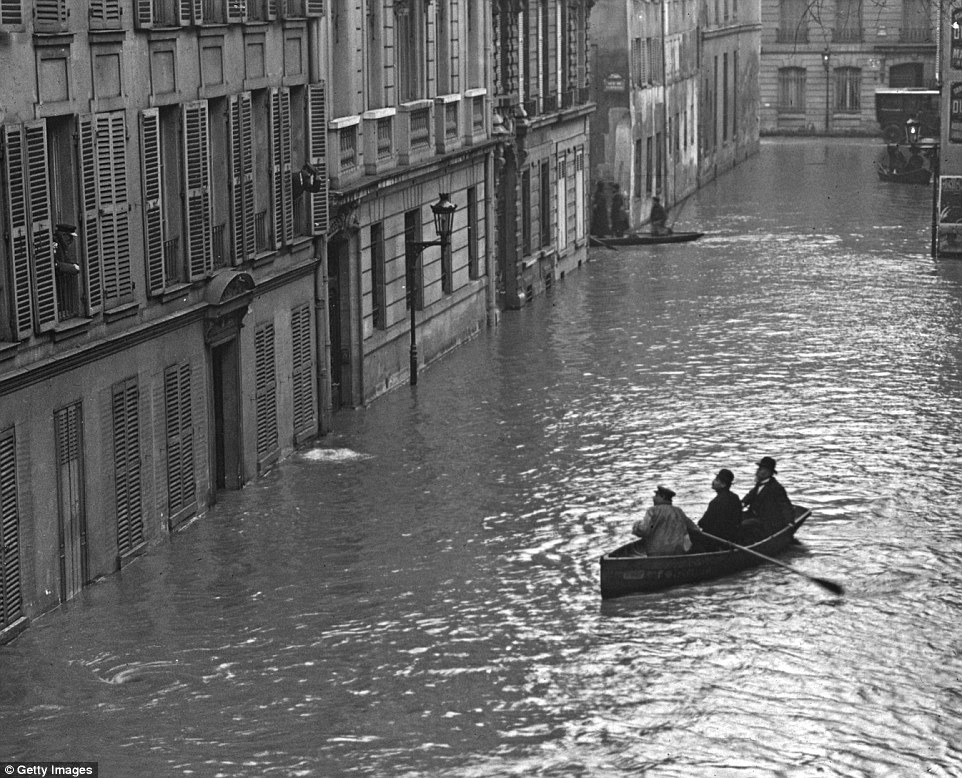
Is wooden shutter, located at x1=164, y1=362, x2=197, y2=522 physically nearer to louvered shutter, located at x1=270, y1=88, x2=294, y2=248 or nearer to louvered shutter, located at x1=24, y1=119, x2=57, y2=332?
louvered shutter, located at x1=24, y1=119, x2=57, y2=332

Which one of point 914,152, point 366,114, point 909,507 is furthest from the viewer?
point 914,152

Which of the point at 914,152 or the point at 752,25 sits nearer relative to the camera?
the point at 914,152

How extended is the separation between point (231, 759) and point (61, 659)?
11.9ft

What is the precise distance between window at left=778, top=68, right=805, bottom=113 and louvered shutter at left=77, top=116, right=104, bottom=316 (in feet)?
289

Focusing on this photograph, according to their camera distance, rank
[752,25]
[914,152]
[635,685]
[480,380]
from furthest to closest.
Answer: [752,25] → [914,152] → [480,380] → [635,685]

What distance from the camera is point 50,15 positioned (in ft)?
75.2

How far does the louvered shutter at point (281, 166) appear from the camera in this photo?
30938 millimetres

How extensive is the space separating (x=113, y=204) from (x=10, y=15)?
133 inches

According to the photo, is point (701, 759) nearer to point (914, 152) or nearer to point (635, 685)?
point (635, 685)

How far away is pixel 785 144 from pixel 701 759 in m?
88.9

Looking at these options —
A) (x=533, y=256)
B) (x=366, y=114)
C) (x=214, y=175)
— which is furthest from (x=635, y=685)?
(x=533, y=256)

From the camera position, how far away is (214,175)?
94.2 feet

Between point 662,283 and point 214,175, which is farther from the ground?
point 214,175

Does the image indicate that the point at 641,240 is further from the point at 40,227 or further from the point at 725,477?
the point at 40,227
